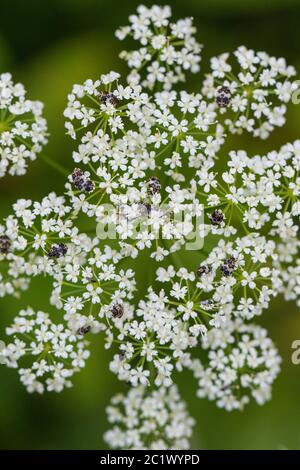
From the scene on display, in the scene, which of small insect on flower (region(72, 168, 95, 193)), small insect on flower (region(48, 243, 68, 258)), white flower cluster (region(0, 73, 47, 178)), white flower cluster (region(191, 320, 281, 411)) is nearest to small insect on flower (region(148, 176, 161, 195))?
small insect on flower (region(72, 168, 95, 193))

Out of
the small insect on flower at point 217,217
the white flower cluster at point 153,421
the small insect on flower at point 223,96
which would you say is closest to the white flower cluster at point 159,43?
the small insect on flower at point 223,96

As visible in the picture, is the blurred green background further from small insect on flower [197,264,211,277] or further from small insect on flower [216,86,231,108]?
small insect on flower [197,264,211,277]

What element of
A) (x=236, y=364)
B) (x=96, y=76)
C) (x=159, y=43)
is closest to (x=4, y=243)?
(x=159, y=43)

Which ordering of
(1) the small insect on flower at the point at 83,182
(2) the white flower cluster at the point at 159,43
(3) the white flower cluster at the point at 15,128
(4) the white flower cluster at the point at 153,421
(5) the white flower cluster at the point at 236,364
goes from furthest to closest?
(4) the white flower cluster at the point at 153,421 → (5) the white flower cluster at the point at 236,364 → (2) the white flower cluster at the point at 159,43 → (3) the white flower cluster at the point at 15,128 → (1) the small insect on flower at the point at 83,182

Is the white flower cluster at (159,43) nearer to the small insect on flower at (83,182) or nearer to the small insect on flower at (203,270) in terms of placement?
the small insect on flower at (83,182)

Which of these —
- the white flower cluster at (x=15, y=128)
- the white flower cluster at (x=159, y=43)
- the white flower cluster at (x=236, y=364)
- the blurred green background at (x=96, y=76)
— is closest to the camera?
the white flower cluster at (x=15, y=128)

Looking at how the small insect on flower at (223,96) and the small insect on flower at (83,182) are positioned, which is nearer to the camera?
the small insect on flower at (83,182)
